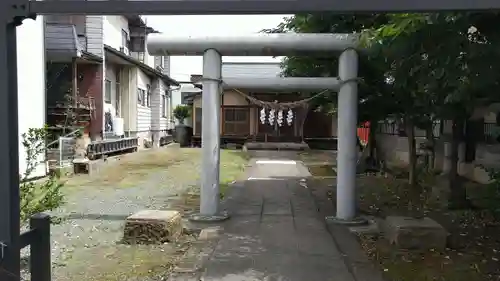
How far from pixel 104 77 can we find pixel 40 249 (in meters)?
18.3

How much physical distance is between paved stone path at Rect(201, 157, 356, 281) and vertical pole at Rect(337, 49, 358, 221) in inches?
23.2

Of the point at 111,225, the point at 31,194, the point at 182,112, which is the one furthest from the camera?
the point at 182,112

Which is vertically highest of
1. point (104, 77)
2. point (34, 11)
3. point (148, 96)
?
point (104, 77)

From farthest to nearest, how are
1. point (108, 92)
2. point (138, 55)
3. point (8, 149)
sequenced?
point (138, 55) < point (108, 92) < point (8, 149)

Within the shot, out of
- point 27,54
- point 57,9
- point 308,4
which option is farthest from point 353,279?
point 27,54

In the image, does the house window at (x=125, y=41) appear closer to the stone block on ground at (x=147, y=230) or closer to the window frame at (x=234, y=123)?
the window frame at (x=234, y=123)

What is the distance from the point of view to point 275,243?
709 cm

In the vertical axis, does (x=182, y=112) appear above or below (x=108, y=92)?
below

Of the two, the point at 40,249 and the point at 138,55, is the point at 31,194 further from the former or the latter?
the point at 138,55

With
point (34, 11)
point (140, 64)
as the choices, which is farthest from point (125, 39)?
point (34, 11)

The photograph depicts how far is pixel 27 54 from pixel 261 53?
25.4ft

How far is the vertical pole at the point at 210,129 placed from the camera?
8.78 metres

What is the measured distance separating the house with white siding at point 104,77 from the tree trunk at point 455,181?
33.2 feet

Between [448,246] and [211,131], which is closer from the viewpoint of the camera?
[448,246]
